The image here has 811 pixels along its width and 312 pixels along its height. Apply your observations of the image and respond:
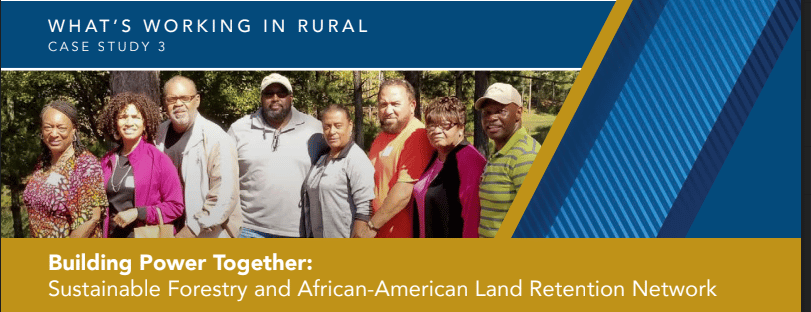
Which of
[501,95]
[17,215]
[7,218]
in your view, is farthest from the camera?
[7,218]

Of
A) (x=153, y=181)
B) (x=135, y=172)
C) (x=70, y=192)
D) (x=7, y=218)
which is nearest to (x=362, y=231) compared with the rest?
(x=153, y=181)

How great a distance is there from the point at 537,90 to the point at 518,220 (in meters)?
0.93

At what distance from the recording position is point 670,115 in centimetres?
697

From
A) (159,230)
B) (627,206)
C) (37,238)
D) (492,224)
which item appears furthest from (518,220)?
(37,238)

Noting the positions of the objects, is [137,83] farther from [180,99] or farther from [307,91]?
[307,91]

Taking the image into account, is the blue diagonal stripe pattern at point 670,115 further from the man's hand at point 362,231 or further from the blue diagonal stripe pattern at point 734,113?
the man's hand at point 362,231

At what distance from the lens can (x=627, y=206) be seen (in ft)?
23.0

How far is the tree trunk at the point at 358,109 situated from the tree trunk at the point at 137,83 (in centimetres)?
142

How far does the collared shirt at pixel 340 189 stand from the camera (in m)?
7.01

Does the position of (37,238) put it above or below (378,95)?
below

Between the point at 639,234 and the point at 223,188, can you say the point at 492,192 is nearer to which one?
the point at 639,234

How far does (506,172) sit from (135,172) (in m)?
2.66

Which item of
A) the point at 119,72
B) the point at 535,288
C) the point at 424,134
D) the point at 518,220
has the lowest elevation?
the point at 535,288

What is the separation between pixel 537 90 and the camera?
6910 mm
